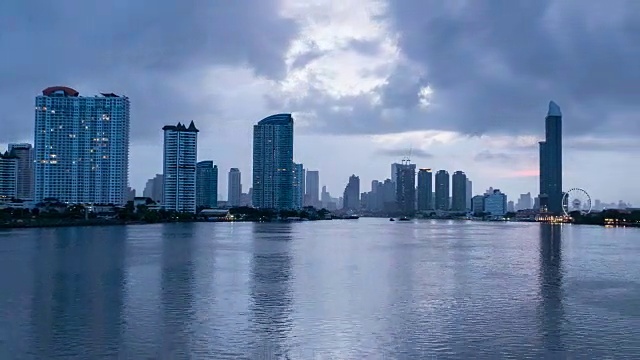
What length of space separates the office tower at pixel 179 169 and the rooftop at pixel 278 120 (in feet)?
100

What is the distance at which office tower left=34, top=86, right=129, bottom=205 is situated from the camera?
271 ft

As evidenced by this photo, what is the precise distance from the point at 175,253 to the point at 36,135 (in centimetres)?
6429

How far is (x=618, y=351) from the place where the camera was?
10055 millimetres

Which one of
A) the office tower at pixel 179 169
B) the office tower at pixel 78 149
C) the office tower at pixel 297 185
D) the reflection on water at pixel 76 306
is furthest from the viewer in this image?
the office tower at pixel 297 185

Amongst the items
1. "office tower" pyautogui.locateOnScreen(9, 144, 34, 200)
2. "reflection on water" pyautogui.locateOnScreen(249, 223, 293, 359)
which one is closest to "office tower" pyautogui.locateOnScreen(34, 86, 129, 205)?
"office tower" pyautogui.locateOnScreen(9, 144, 34, 200)

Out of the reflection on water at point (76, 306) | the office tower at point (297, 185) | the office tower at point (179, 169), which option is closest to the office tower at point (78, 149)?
the office tower at point (179, 169)

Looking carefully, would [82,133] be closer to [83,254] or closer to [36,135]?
[36,135]

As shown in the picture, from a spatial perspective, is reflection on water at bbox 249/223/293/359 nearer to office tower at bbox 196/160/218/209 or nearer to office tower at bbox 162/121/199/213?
office tower at bbox 162/121/199/213

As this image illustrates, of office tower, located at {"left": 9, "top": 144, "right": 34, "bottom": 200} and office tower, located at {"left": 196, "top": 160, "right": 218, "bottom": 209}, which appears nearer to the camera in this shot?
office tower, located at {"left": 9, "top": 144, "right": 34, "bottom": 200}

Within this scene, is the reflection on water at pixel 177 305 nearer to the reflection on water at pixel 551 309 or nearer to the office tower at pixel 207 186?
the reflection on water at pixel 551 309

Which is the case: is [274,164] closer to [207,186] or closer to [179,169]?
[207,186]

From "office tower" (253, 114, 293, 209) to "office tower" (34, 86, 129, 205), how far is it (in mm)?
43537

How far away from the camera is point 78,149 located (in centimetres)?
8338

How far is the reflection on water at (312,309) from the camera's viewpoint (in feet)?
33.0
